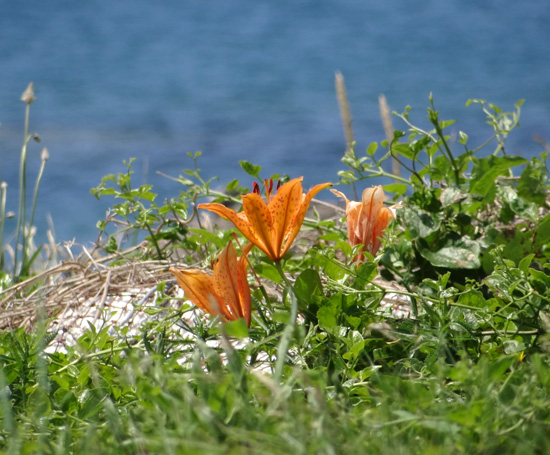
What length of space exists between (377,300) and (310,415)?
46cm

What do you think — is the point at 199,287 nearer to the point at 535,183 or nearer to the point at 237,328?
the point at 237,328

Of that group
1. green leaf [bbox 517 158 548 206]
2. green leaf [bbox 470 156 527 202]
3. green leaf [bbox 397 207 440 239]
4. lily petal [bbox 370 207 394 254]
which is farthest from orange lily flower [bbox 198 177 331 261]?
green leaf [bbox 517 158 548 206]

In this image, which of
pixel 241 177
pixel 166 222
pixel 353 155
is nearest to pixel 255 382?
pixel 353 155

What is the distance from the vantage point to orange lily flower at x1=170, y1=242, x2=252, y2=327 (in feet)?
3.09

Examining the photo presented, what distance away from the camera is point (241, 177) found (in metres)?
8.48

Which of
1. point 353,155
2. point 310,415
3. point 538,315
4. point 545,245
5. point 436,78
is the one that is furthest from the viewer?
point 436,78

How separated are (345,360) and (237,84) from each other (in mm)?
9500

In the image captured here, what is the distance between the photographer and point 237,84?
33.7ft

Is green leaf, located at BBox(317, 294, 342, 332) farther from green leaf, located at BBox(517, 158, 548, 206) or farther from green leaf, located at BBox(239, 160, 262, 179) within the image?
green leaf, located at BBox(517, 158, 548, 206)

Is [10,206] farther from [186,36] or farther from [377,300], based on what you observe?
[377,300]

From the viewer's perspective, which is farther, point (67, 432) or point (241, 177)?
point (241, 177)

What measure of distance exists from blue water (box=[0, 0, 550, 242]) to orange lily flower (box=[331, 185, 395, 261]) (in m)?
6.45

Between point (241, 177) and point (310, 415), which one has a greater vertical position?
point (310, 415)

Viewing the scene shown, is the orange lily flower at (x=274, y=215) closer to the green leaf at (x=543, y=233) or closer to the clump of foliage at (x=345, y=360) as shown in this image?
the clump of foliage at (x=345, y=360)
